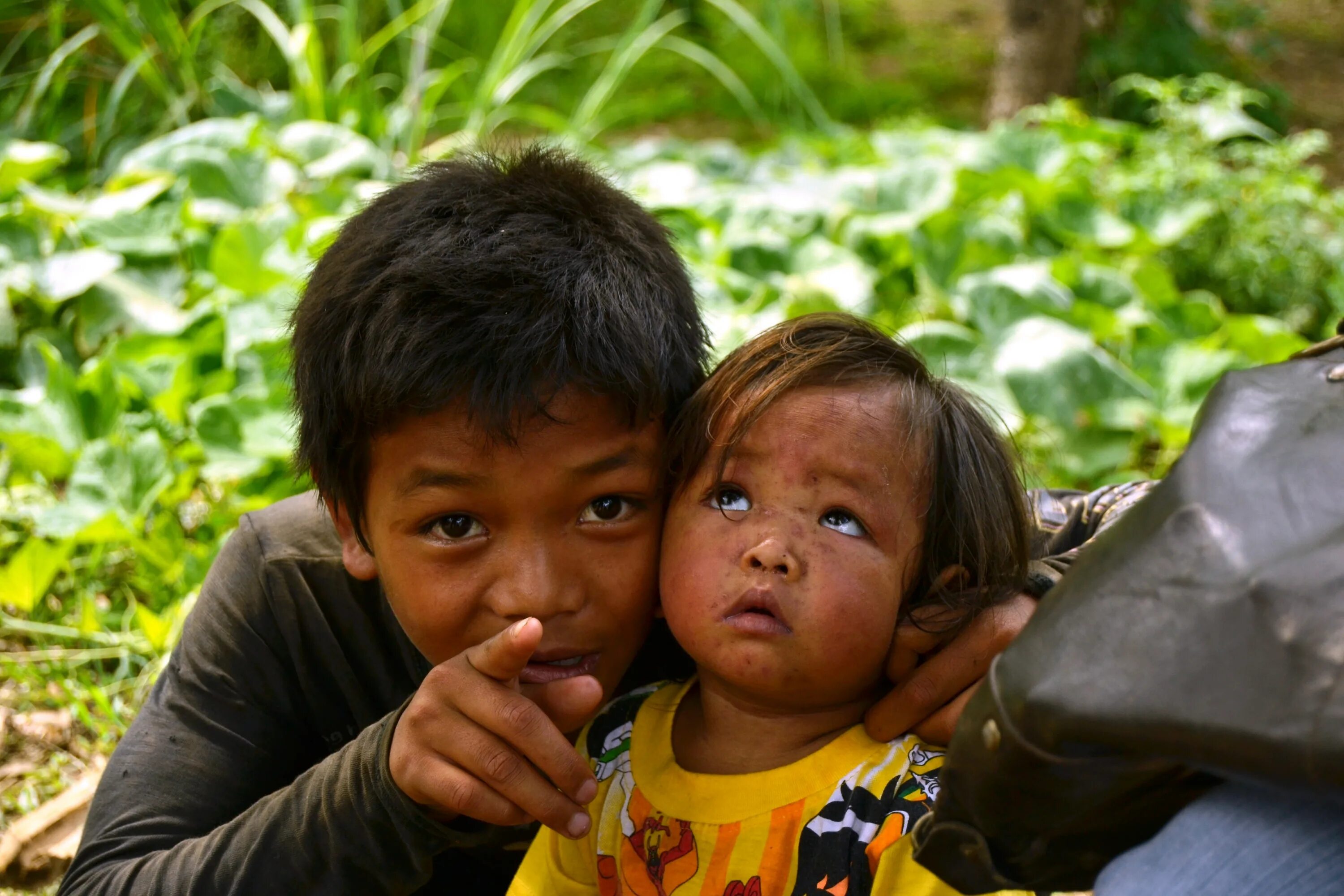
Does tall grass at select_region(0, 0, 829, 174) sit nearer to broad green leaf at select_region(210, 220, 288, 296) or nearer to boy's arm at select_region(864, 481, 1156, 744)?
broad green leaf at select_region(210, 220, 288, 296)

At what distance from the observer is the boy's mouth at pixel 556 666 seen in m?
1.38

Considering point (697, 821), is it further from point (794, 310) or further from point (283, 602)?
point (794, 310)

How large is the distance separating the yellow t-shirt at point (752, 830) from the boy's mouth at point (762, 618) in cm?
15

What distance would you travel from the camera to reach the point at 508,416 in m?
1.33

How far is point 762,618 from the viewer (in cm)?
125

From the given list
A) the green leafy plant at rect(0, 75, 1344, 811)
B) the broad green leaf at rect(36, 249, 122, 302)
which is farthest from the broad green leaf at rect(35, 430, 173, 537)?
the broad green leaf at rect(36, 249, 122, 302)

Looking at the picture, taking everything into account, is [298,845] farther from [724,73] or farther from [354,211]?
Answer: [724,73]

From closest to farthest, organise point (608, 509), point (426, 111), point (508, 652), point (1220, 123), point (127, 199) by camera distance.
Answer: point (508, 652) → point (608, 509) → point (127, 199) → point (1220, 123) → point (426, 111)

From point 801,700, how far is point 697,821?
0.54ft

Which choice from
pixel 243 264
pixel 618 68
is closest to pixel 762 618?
pixel 243 264

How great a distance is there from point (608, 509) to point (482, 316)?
256 millimetres

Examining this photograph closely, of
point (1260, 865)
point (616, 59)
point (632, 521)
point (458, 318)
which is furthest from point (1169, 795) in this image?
point (616, 59)

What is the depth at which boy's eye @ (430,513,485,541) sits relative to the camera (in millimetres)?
1385

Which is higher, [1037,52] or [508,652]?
[508,652]
